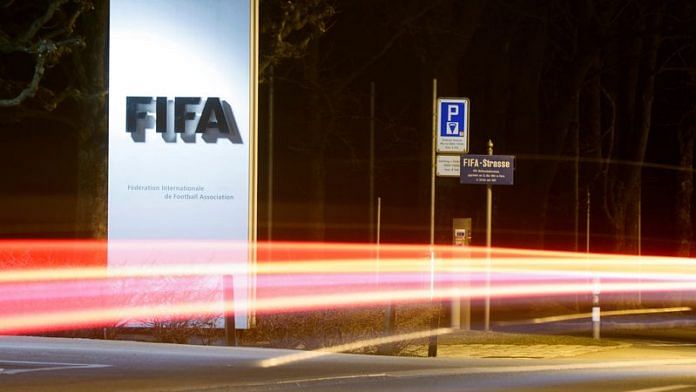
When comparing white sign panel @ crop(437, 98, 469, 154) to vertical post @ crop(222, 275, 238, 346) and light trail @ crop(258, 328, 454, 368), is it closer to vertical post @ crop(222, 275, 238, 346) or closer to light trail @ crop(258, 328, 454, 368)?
light trail @ crop(258, 328, 454, 368)

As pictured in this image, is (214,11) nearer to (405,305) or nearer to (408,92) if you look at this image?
(405,305)

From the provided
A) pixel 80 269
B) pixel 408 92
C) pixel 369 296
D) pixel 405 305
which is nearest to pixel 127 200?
pixel 80 269

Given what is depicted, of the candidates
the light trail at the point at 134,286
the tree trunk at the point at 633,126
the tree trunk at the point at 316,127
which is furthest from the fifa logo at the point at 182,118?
the tree trunk at the point at 633,126

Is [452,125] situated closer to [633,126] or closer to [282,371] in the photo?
[282,371]

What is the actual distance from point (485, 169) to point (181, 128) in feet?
16.9

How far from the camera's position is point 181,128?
63.0 ft

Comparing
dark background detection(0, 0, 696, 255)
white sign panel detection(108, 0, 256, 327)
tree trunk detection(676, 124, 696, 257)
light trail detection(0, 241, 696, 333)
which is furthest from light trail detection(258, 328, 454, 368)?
tree trunk detection(676, 124, 696, 257)

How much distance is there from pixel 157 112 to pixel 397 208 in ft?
117

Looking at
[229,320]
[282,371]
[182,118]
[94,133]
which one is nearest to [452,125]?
[182,118]

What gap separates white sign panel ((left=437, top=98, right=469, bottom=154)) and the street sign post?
0.82 feet

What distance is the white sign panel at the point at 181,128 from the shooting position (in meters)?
19.1

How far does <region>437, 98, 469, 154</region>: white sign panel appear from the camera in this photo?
769 inches

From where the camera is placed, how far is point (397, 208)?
54375 millimetres

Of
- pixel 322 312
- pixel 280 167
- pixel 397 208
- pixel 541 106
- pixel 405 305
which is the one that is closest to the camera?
pixel 322 312
